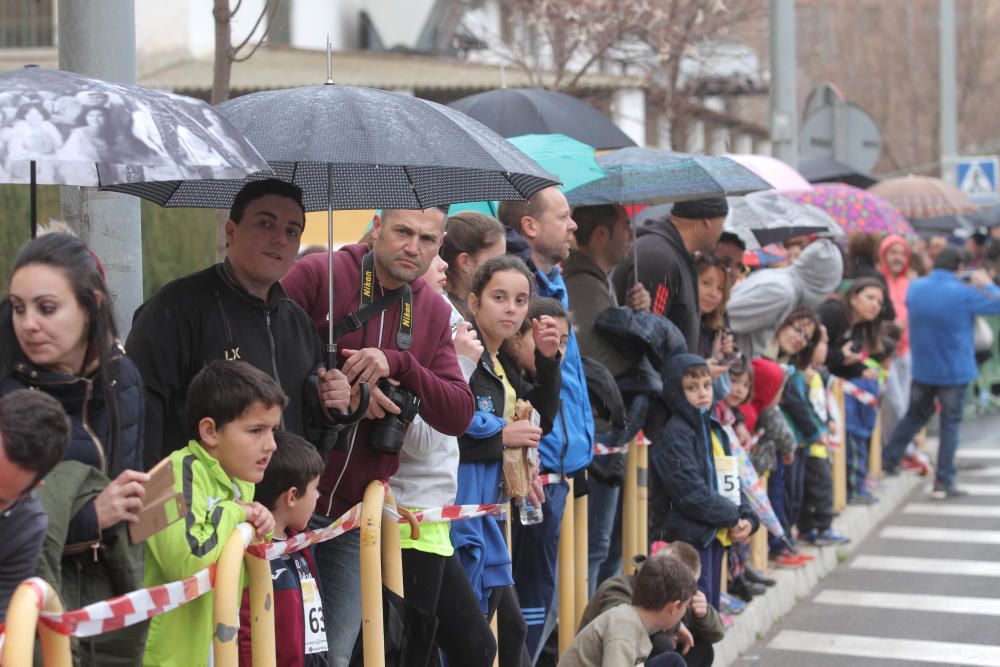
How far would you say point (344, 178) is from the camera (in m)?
5.47

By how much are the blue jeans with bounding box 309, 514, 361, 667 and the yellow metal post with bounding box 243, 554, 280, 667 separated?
0.69 m

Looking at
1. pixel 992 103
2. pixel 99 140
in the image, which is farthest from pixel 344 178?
pixel 992 103

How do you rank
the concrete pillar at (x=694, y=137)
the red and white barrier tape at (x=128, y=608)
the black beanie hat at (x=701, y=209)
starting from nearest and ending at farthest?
the red and white barrier tape at (x=128, y=608)
the black beanie hat at (x=701, y=209)
the concrete pillar at (x=694, y=137)

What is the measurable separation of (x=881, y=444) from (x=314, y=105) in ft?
32.7

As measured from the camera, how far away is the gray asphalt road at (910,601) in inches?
310

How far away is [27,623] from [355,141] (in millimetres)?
1957

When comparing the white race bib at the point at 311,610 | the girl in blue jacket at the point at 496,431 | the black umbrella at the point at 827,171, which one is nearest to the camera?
the white race bib at the point at 311,610

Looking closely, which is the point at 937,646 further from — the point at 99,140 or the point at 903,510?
the point at 99,140

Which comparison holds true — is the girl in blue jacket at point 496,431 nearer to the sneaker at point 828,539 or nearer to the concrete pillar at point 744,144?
the sneaker at point 828,539

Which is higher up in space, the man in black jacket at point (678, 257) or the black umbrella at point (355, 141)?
the black umbrella at point (355, 141)

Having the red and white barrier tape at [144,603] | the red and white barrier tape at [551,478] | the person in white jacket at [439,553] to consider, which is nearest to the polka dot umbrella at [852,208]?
the red and white barrier tape at [551,478]

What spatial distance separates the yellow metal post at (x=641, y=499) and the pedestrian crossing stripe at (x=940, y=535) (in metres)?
4.66

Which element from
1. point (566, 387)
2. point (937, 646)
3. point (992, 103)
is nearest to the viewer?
point (566, 387)

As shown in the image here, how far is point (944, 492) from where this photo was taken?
506 inches
